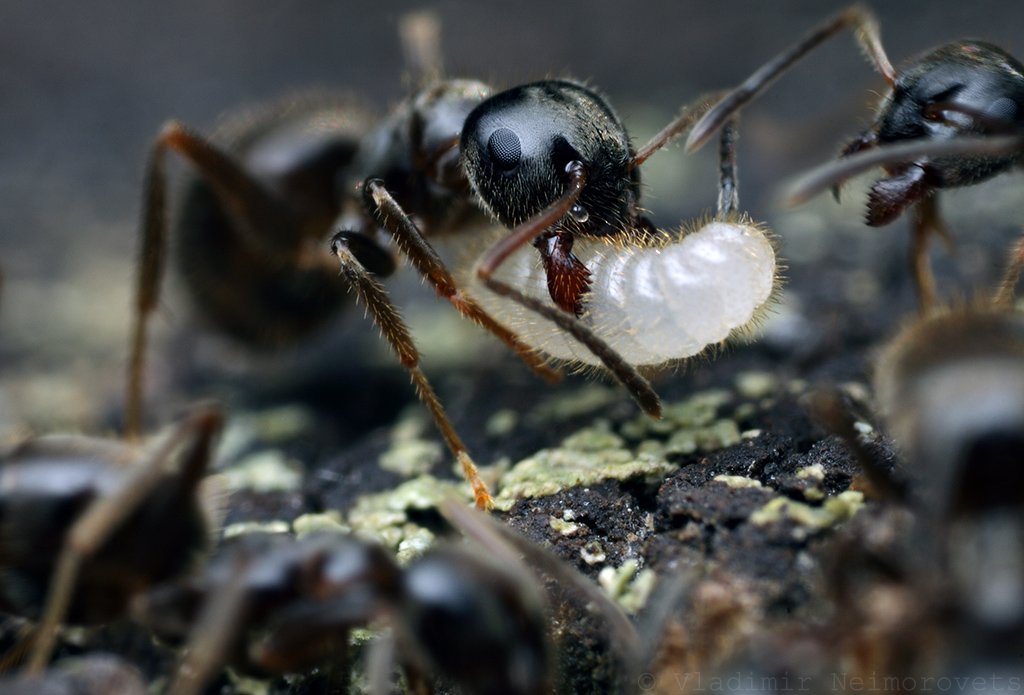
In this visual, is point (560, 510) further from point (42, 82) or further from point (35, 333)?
point (42, 82)

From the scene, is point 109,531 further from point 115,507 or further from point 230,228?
point 230,228

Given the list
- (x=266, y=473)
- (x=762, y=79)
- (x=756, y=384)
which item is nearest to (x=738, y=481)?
(x=756, y=384)

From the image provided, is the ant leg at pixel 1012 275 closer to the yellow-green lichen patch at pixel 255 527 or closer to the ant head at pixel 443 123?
the ant head at pixel 443 123

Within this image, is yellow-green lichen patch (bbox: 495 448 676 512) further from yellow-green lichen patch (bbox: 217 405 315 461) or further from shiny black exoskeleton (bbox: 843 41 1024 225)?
yellow-green lichen patch (bbox: 217 405 315 461)

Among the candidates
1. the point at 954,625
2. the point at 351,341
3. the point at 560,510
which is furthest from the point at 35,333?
the point at 954,625

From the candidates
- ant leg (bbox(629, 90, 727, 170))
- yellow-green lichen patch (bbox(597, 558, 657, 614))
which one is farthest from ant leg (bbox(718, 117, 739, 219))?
yellow-green lichen patch (bbox(597, 558, 657, 614))

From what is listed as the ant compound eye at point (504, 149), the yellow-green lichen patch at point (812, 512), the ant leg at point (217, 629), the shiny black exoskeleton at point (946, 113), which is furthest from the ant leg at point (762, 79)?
the ant leg at point (217, 629)

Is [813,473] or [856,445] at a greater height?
[856,445]
